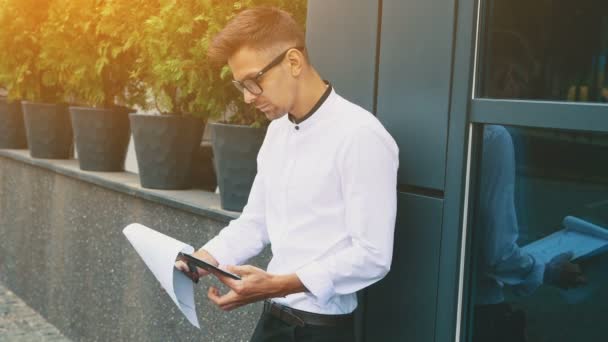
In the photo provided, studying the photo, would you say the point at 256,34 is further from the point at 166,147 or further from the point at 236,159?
the point at 166,147

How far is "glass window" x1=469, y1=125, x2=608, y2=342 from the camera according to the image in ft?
8.15

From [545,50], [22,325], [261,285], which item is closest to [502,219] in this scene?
[545,50]

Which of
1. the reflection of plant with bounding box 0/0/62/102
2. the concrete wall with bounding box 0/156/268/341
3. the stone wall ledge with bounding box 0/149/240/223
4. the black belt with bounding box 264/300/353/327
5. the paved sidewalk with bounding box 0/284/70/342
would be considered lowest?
the paved sidewalk with bounding box 0/284/70/342

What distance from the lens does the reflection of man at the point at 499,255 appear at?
2.72 metres

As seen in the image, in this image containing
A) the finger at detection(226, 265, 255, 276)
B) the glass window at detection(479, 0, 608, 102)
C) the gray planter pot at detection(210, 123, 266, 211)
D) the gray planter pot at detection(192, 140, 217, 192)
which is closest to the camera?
the glass window at detection(479, 0, 608, 102)

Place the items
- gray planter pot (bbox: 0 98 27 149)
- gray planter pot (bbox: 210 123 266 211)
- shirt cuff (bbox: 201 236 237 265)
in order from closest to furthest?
shirt cuff (bbox: 201 236 237 265) < gray planter pot (bbox: 210 123 266 211) < gray planter pot (bbox: 0 98 27 149)

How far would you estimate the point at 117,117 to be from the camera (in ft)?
19.9

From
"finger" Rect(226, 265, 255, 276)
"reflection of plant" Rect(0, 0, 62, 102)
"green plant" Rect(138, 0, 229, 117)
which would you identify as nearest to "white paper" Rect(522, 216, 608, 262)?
"finger" Rect(226, 265, 255, 276)

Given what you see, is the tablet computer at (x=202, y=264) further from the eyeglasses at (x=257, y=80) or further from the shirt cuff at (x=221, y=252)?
the eyeglasses at (x=257, y=80)

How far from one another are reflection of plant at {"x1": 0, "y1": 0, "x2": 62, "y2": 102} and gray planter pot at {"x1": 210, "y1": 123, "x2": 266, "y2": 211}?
3.21 metres

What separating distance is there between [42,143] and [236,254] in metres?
4.48

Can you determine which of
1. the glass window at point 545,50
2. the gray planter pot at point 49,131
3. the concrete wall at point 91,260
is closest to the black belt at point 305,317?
the glass window at point 545,50

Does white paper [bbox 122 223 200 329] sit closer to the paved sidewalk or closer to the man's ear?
the man's ear

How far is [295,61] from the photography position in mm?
2648
